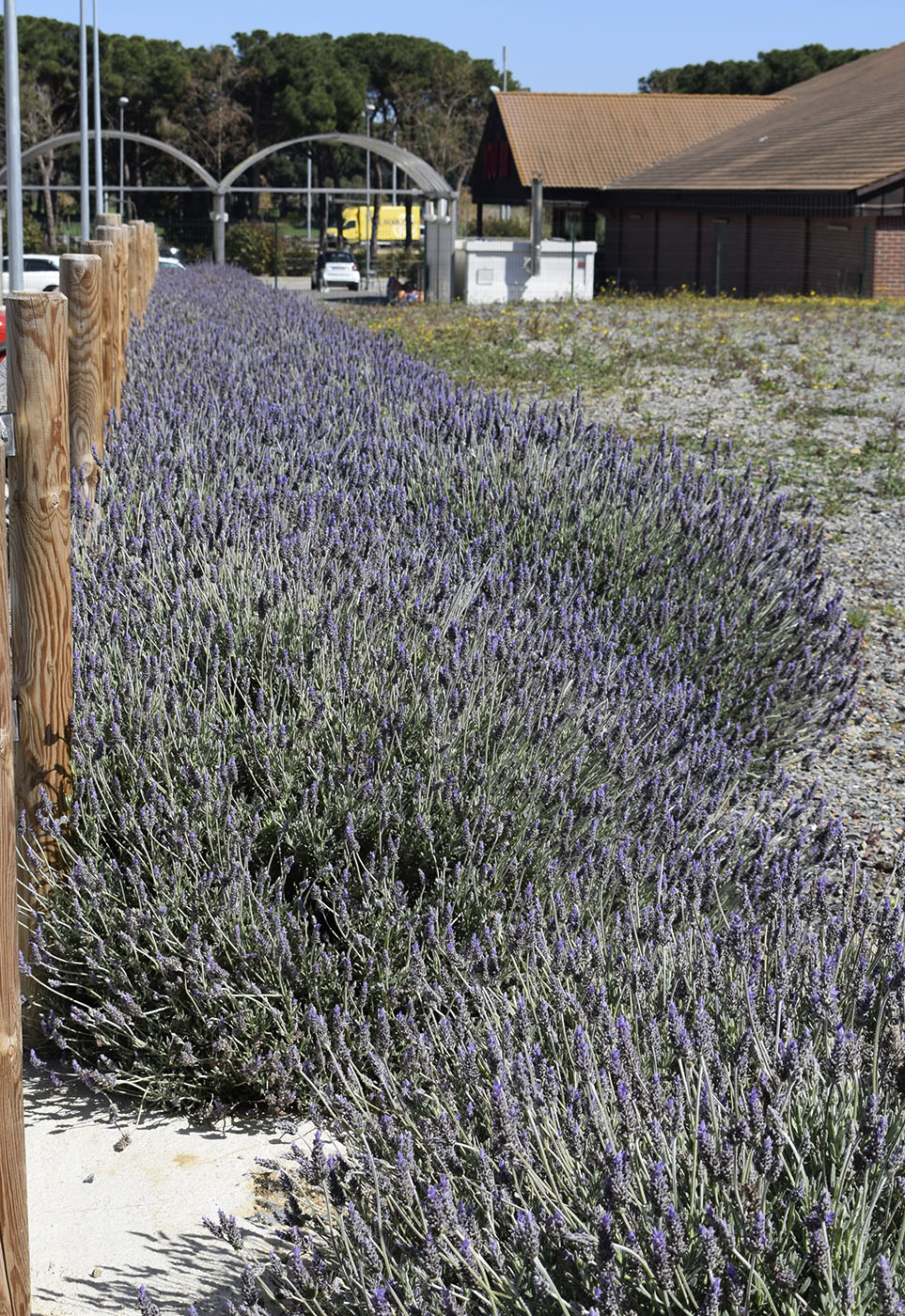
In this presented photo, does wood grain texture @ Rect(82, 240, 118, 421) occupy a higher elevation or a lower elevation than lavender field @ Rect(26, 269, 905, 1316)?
higher

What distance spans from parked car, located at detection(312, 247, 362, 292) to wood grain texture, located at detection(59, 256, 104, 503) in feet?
133

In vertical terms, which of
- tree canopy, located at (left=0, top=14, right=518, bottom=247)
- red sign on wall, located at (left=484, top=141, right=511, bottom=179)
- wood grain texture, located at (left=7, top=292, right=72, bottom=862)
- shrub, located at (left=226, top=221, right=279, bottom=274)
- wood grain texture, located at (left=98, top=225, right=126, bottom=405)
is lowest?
wood grain texture, located at (left=7, top=292, right=72, bottom=862)

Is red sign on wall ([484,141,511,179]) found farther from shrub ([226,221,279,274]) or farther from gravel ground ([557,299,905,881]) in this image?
gravel ground ([557,299,905,881])

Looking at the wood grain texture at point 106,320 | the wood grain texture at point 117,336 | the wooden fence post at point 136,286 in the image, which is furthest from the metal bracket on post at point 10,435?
the wooden fence post at point 136,286

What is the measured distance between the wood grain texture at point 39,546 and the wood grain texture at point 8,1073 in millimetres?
977

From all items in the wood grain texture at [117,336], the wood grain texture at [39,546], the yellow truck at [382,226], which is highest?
the yellow truck at [382,226]

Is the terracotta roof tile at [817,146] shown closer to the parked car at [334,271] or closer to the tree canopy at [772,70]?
the parked car at [334,271]

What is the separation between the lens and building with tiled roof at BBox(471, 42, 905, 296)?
31.3 m

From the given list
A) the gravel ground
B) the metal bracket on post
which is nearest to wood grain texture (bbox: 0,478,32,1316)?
the metal bracket on post

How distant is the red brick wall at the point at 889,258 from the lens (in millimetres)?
30781

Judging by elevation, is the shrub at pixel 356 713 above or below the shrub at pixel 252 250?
below

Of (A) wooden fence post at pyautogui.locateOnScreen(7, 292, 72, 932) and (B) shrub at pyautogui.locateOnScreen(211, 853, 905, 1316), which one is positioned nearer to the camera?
(B) shrub at pyautogui.locateOnScreen(211, 853, 905, 1316)

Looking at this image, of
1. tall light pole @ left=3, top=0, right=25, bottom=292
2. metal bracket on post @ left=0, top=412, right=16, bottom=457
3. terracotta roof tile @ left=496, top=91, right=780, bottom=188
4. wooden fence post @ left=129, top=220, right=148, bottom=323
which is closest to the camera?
metal bracket on post @ left=0, top=412, right=16, bottom=457

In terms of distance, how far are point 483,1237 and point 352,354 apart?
8.50 metres
